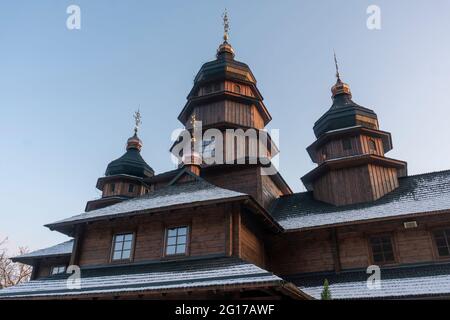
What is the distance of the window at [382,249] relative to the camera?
13.6m

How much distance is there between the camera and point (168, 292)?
984cm

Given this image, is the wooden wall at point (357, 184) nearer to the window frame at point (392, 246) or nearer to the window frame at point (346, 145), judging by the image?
the window frame at point (346, 145)

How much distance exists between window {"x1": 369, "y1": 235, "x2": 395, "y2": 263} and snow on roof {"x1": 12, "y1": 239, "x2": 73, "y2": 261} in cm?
1341

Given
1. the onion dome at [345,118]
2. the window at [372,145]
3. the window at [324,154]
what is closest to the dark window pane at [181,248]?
the window at [324,154]

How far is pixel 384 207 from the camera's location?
586 inches

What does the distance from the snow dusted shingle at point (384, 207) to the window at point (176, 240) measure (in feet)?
13.9

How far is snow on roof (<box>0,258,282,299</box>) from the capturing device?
973 centimetres

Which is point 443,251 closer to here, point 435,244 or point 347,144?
point 435,244

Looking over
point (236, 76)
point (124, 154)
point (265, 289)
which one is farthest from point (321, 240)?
point (124, 154)

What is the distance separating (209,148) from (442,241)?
10347mm

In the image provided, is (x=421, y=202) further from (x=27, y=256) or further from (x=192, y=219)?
(x=27, y=256)

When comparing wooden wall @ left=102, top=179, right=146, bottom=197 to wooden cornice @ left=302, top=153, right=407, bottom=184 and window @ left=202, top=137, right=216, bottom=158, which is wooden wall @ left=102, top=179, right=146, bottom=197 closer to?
window @ left=202, top=137, right=216, bottom=158

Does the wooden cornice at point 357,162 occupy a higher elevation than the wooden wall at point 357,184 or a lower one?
higher

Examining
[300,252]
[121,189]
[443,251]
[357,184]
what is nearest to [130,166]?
[121,189]
